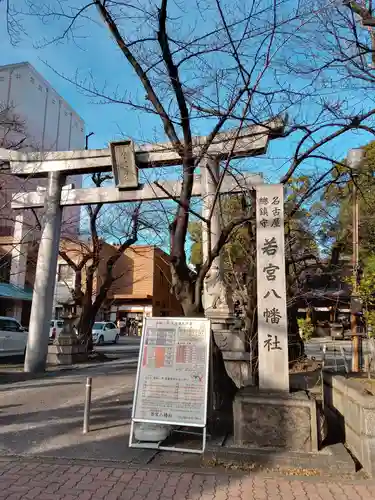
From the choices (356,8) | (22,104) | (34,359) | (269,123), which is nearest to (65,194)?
(34,359)

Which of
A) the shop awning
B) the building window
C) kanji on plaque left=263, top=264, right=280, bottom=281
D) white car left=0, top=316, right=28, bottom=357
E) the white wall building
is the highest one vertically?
the white wall building

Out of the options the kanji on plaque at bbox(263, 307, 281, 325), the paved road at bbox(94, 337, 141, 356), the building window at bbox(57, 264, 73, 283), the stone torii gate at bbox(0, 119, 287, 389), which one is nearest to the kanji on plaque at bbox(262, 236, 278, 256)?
the kanji on plaque at bbox(263, 307, 281, 325)

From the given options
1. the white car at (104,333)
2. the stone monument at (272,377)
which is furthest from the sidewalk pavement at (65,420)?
the white car at (104,333)

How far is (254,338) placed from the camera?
9688 millimetres

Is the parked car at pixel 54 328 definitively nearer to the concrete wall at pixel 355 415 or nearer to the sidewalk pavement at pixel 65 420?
the sidewalk pavement at pixel 65 420

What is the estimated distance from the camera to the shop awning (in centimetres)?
3105

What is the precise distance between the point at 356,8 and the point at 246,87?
6.89 feet

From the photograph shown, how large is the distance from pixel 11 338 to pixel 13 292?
544 inches

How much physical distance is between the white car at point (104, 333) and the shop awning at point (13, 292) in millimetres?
5348

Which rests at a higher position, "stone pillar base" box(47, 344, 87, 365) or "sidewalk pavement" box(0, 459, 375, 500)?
"stone pillar base" box(47, 344, 87, 365)

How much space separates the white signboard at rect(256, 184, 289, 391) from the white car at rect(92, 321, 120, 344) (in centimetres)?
2721

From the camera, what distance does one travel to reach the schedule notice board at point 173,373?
18.9 feet

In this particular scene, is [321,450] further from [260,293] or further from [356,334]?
[356,334]

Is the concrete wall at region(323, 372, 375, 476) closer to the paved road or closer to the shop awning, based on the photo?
the paved road
